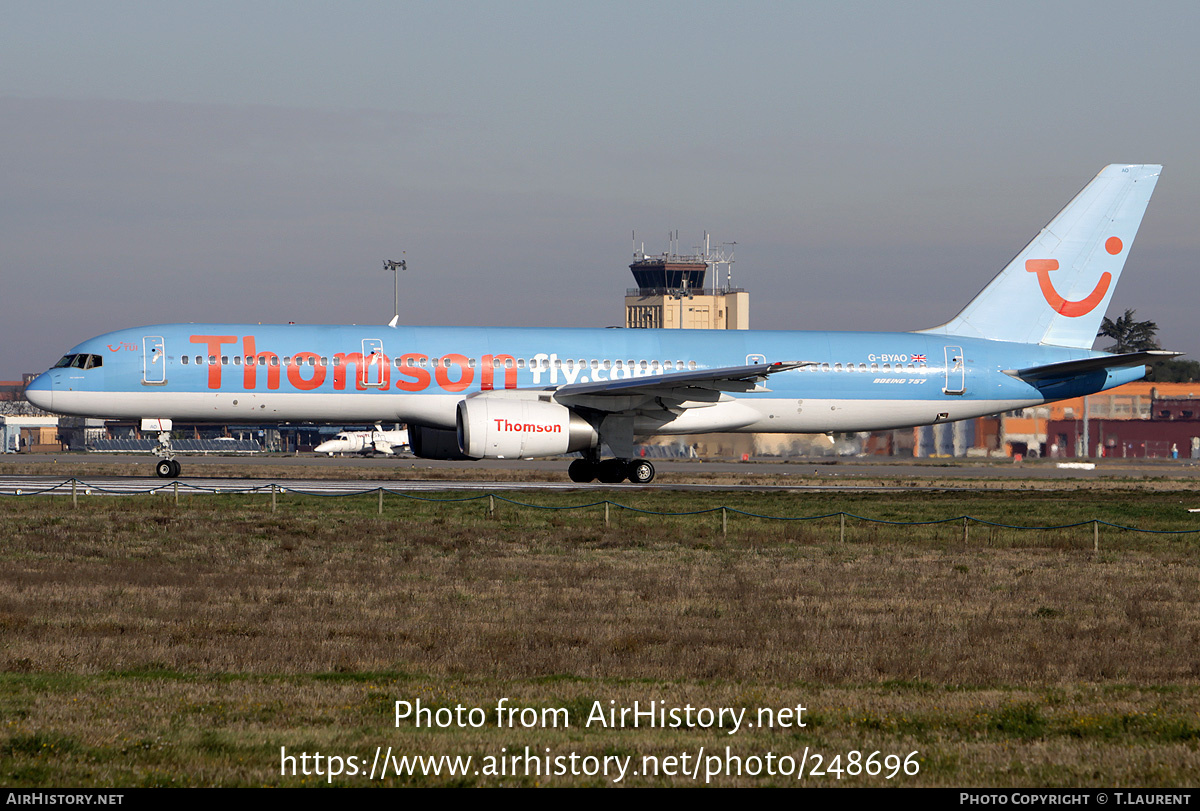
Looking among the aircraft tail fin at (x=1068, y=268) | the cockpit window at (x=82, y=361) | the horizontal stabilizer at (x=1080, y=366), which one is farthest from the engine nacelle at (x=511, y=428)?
the horizontal stabilizer at (x=1080, y=366)

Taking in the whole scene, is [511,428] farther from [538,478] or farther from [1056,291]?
[1056,291]

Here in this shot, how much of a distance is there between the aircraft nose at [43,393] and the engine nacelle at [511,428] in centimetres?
1192

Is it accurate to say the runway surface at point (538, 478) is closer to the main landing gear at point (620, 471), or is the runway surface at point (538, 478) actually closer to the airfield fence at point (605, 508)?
the airfield fence at point (605, 508)

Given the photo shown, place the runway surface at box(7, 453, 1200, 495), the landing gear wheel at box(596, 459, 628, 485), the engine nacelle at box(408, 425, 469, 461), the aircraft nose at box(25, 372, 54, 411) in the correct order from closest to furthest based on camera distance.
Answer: the runway surface at box(7, 453, 1200, 495), the aircraft nose at box(25, 372, 54, 411), the engine nacelle at box(408, 425, 469, 461), the landing gear wheel at box(596, 459, 628, 485)

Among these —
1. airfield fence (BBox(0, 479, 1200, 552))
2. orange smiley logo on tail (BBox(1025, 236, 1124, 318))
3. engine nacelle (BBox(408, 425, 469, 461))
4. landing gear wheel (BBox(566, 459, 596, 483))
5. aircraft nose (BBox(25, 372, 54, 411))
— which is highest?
orange smiley logo on tail (BBox(1025, 236, 1124, 318))

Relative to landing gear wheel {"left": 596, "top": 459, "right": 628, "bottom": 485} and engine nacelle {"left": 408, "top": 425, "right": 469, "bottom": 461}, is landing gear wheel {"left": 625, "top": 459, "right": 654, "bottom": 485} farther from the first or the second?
engine nacelle {"left": 408, "top": 425, "right": 469, "bottom": 461}

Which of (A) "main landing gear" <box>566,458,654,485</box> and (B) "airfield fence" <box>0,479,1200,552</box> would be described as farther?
→ (A) "main landing gear" <box>566,458,654,485</box>

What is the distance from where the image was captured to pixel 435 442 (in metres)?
37.3

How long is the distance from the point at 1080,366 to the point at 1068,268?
411 centimetres

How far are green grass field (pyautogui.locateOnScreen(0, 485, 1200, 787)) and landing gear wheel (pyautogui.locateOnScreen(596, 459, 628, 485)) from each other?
37.7 ft

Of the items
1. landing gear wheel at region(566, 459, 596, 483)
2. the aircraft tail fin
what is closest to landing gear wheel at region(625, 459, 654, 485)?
landing gear wheel at region(566, 459, 596, 483)

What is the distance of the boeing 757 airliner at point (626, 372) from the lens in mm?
35156

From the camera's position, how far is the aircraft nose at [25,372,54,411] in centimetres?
3541

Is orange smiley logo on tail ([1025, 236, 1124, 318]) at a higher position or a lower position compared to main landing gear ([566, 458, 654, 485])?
higher
